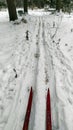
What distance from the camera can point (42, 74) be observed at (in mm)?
5402

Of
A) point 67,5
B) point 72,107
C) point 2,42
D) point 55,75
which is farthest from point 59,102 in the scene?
point 67,5

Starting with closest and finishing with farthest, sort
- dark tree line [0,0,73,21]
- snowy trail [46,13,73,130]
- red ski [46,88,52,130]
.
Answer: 1. red ski [46,88,52,130]
2. snowy trail [46,13,73,130]
3. dark tree line [0,0,73,21]

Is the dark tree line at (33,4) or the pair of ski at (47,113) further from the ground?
the dark tree line at (33,4)

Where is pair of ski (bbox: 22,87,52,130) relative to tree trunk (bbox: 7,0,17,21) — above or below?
below

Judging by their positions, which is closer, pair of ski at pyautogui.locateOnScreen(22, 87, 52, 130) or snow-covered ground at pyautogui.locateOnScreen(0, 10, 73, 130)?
pair of ski at pyautogui.locateOnScreen(22, 87, 52, 130)

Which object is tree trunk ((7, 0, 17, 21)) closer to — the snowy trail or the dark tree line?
the dark tree line

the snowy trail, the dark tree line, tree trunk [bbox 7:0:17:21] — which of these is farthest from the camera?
the dark tree line

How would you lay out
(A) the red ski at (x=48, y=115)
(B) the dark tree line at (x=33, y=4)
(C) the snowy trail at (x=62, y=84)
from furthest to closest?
(B) the dark tree line at (x=33, y=4), (C) the snowy trail at (x=62, y=84), (A) the red ski at (x=48, y=115)

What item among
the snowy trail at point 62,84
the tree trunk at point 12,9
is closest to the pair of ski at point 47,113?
the snowy trail at point 62,84

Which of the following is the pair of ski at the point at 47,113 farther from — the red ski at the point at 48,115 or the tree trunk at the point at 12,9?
the tree trunk at the point at 12,9

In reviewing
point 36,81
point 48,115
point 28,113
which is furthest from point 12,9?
point 48,115

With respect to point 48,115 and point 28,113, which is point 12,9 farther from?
point 48,115

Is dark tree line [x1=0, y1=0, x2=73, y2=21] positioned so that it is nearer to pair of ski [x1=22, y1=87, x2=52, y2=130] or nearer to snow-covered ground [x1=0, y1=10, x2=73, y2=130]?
snow-covered ground [x1=0, y1=10, x2=73, y2=130]

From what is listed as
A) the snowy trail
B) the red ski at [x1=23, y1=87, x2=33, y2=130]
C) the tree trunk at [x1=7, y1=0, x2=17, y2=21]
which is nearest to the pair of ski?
the red ski at [x1=23, y1=87, x2=33, y2=130]
